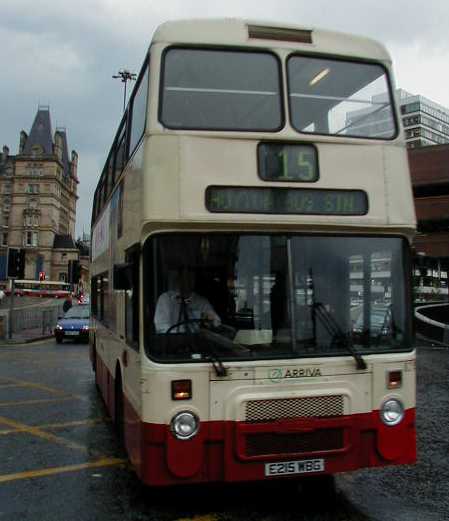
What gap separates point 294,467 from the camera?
4816 mm

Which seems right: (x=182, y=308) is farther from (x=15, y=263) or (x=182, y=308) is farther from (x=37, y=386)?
(x=15, y=263)

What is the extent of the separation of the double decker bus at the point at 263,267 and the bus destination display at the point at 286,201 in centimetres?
1

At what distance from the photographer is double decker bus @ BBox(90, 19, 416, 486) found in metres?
4.77

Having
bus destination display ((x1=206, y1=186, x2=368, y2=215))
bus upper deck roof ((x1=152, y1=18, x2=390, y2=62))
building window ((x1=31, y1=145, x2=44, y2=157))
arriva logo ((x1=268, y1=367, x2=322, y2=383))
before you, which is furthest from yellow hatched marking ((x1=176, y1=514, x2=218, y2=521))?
building window ((x1=31, y1=145, x2=44, y2=157))

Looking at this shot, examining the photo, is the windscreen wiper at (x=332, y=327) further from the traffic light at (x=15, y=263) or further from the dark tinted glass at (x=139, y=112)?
the traffic light at (x=15, y=263)

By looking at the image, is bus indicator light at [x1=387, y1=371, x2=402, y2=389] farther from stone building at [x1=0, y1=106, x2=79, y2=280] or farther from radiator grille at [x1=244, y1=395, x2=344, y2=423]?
stone building at [x1=0, y1=106, x2=79, y2=280]

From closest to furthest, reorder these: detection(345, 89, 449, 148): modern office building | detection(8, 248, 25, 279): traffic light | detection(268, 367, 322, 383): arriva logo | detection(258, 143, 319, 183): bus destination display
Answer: detection(268, 367, 322, 383): arriva logo
detection(258, 143, 319, 183): bus destination display
detection(8, 248, 25, 279): traffic light
detection(345, 89, 449, 148): modern office building

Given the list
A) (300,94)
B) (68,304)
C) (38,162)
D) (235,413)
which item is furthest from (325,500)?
(38,162)

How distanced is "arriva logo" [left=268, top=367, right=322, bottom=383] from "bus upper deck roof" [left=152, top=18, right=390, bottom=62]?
106 inches

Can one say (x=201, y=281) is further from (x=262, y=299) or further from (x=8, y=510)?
(x=8, y=510)

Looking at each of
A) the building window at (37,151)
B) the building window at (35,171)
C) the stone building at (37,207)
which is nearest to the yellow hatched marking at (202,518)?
the stone building at (37,207)

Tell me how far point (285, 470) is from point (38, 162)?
136 metres

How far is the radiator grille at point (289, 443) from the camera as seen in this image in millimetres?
4766

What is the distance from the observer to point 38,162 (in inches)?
5241
